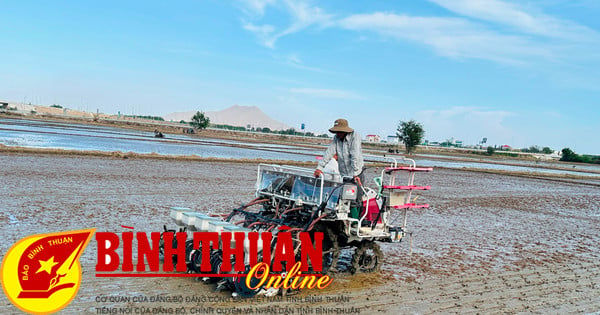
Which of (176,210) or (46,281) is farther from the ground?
(176,210)

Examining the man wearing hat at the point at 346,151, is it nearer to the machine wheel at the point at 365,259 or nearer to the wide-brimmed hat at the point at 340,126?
the wide-brimmed hat at the point at 340,126

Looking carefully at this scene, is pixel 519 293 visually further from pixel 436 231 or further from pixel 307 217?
pixel 436 231

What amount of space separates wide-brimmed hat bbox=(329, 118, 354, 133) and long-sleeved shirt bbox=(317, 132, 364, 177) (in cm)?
15

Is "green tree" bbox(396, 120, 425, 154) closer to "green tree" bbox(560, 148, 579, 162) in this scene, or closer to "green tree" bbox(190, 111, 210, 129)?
"green tree" bbox(190, 111, 210, 129)

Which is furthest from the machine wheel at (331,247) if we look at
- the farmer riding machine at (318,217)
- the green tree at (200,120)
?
the green tree at (200,120)

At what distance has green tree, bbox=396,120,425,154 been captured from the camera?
74.2 m

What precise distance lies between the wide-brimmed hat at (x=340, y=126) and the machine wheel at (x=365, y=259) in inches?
79.9

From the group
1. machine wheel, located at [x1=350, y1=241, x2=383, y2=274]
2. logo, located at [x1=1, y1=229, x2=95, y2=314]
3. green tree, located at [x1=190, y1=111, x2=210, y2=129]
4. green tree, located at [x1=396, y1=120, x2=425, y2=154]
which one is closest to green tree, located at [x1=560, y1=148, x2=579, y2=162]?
green tree, located at [x1=396, y1=120, x2=425, y2=154]

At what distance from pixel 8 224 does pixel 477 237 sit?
11.5 meters

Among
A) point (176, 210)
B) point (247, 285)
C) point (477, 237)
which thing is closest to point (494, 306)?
point (247, 285)

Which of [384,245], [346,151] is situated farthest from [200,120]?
[346,151]

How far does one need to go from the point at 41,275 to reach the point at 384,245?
7.42 meters

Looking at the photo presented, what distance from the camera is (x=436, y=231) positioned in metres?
13.9

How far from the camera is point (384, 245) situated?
449 inches
